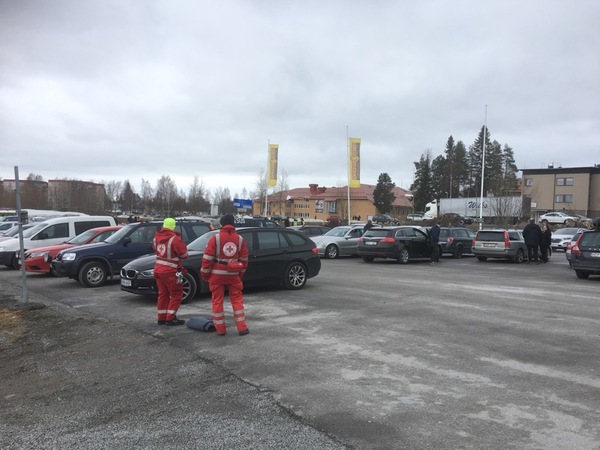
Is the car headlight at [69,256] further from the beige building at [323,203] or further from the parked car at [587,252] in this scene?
the beige building at [323,203]

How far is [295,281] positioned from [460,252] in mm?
14661

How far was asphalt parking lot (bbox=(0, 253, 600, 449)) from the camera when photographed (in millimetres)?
3801

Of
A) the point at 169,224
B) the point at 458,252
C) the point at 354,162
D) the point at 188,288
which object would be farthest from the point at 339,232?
the point at 354,162

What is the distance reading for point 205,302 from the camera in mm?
9695

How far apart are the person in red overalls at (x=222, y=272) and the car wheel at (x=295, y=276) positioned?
4.39 m

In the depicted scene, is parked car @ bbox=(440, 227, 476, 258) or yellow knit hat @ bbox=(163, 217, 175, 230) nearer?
yellow knit hat @ bbox=(163, 217, 175, 230)

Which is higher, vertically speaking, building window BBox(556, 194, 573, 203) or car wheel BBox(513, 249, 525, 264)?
building window BBox(556, 194, 573, 203)

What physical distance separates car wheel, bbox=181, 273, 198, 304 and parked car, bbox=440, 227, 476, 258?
16.3 meters

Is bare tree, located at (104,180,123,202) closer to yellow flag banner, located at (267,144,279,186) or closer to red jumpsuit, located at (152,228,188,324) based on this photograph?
yellow flag banner, located at (267,144,279,186)

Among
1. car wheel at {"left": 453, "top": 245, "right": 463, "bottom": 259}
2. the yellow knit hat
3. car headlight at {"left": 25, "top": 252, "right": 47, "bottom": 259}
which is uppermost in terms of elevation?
the yellow knit hat

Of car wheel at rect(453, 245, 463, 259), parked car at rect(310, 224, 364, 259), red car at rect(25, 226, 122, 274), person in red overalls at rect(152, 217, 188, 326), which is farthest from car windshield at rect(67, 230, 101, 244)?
car wheel at rect(453, 245, 463, 259)

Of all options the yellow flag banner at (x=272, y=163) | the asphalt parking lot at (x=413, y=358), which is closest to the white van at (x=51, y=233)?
the asphalt parking lot at (x=413, y=358)

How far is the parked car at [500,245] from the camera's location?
66.4ft

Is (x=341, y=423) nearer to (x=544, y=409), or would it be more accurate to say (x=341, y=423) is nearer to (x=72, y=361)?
(x=544, y=409)
